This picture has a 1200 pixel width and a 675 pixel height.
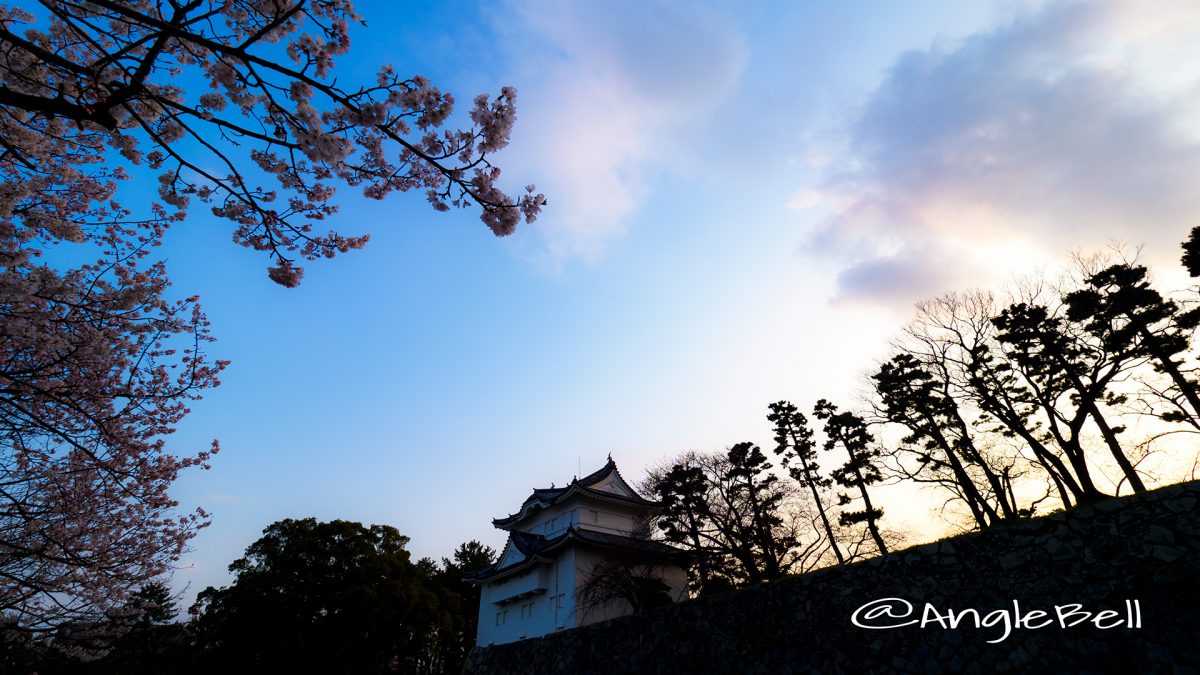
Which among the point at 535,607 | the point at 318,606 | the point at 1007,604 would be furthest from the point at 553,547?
the point at 1007,604

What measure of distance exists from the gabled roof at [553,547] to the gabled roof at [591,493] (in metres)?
1.74

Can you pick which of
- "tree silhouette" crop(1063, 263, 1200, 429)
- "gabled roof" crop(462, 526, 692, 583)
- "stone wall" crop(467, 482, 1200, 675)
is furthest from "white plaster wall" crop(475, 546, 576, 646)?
"tree silhouette" crop(1063, 263, 1200, 429)

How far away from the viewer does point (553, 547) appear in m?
21.7

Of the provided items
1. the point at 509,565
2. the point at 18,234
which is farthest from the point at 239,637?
the point at 18,234

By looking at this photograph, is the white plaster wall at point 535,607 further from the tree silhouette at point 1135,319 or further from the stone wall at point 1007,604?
the tree silhouette at point 1135,319

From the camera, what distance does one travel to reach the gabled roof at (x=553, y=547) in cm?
2077

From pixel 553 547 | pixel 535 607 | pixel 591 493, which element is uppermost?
pixel 591 493

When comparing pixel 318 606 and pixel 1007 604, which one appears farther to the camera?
pixel 318 606

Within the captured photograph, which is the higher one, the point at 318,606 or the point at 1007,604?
the point at 318,606

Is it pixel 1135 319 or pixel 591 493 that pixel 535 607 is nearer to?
pixel 591 493

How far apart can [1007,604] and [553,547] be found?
17.4 metres

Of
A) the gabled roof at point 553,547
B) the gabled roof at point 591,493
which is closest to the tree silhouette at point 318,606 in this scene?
the gabled roof at point 553,547

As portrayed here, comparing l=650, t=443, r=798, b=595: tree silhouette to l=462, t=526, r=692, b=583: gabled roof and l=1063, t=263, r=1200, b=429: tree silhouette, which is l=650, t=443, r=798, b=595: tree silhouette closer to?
l=462, t=526, r=692, b=583: gabled roof

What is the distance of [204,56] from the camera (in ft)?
18.1
